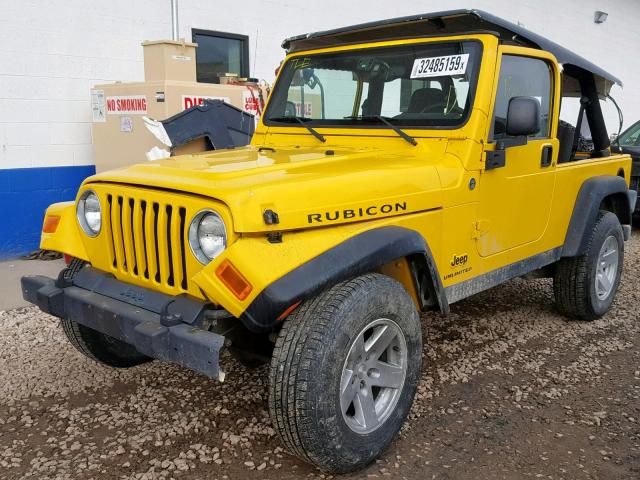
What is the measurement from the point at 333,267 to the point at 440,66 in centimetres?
160

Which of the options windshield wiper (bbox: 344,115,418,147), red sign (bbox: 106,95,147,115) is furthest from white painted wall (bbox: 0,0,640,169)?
windshield wiper (bbox: 344,115,418,147)

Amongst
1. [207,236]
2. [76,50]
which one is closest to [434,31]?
[207,236]

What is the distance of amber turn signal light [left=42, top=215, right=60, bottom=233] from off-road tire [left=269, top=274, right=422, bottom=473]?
57.6 inches

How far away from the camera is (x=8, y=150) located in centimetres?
616

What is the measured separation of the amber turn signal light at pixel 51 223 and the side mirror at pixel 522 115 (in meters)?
2.43

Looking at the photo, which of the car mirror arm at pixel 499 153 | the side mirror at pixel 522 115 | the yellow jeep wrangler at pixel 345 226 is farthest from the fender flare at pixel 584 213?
the side mirror at pixel 522 115

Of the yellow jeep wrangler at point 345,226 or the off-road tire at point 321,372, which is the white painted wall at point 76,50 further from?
the off-road tire at point 321,372

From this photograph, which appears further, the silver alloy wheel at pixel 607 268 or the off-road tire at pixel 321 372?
the silver alloy wheel at pixel 607 268

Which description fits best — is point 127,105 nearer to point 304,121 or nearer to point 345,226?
point 304,121

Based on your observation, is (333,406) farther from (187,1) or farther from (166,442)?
(187,1)

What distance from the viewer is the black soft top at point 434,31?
3.43 m

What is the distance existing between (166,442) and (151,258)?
94cm

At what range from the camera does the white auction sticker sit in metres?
3.39

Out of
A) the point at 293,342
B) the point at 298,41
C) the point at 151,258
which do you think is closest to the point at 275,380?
the point at 293,342
